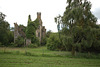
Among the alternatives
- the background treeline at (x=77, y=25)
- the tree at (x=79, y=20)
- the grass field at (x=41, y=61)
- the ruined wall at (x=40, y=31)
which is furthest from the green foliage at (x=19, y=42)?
the tree at (x=79, y=20)

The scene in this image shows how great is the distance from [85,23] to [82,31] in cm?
189

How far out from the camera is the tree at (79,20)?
703 inches

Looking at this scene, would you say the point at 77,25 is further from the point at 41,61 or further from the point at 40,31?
the point at 40,31

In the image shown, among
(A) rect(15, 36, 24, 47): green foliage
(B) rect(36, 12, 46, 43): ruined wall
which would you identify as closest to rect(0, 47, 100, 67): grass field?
(A) rect(15, 36, 24, 47): green foliage

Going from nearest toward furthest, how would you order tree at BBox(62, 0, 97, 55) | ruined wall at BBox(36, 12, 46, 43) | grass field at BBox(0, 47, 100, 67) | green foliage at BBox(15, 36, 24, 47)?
grass field at BBox(0, 47, 100, 67) → tree at BBox(62, 0, 97, 55) → green foliage at BBox(15, 36, 24, 47) → ruined wall at BBox(36, 12, 46, 43)

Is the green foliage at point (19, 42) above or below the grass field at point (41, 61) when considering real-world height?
above

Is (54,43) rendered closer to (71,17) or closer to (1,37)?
(71,17)

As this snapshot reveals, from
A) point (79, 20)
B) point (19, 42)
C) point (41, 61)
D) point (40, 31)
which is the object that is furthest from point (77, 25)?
point (40, 31)

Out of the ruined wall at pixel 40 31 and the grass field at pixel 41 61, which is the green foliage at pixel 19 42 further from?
the grass field at pixel 41 61

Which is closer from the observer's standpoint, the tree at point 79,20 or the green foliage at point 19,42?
the tree at point 79,20

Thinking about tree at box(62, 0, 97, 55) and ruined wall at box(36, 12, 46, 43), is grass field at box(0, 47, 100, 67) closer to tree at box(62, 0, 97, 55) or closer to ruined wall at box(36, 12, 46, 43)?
tree at box(62, 0, 97, 55)

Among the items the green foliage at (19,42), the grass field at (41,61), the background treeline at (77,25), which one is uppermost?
the background treeline at (77,25)

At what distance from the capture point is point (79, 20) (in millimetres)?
19188

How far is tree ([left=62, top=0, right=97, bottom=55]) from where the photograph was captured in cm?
1786
